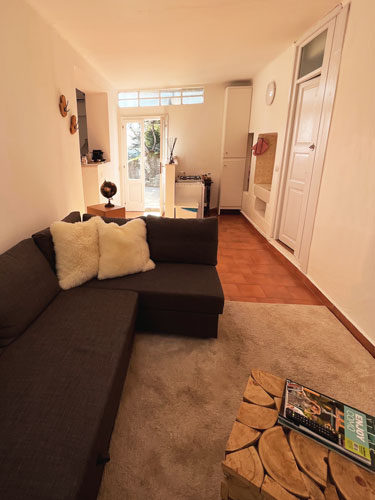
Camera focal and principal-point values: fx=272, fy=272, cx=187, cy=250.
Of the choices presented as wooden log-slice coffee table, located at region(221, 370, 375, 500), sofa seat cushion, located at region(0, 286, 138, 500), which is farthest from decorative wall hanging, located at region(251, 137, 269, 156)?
wooden log-slice coffee table, located at region(221, 370, 375, 500)

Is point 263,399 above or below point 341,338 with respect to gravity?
above

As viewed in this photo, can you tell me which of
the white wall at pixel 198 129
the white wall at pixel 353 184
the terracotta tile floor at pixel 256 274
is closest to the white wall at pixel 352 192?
the white wall at pixel 353 184

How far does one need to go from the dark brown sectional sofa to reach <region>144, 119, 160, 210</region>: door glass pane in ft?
14.1

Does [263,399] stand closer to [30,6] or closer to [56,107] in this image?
[56,107]

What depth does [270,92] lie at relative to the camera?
4340 millimetres

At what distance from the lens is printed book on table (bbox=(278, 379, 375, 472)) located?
939 mm

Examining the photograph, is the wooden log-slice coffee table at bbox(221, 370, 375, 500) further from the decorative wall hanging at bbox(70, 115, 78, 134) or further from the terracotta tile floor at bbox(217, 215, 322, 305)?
the decorative wall hanging at bbox(70, 115, 78, 134)

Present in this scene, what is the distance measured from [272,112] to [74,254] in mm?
3889

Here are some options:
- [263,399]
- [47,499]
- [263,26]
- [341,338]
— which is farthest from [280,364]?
[263,26]

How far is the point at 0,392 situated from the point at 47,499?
1.71ft

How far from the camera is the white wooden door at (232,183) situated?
5895 mm

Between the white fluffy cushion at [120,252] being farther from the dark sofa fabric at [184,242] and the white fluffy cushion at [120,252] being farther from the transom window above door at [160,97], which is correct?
the transom window above door at [160,97]

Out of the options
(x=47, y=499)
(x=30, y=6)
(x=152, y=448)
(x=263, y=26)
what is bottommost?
(x=152, y=448)

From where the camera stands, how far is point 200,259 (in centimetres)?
245
